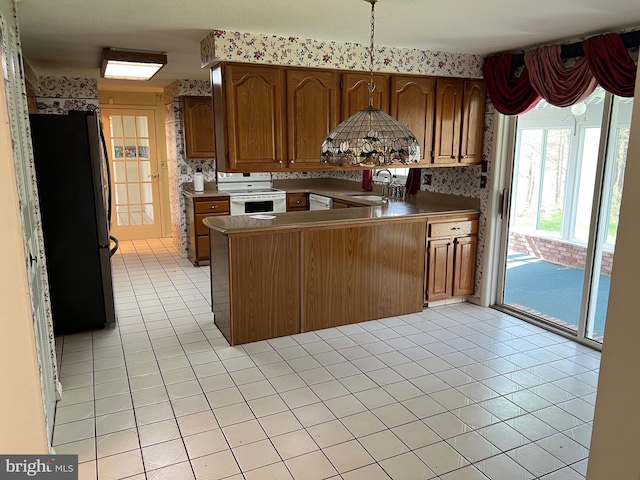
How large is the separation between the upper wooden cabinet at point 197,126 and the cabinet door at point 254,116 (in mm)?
2584

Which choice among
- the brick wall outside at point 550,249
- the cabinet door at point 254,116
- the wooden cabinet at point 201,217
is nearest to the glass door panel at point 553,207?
the brick wall outside at point 550,249

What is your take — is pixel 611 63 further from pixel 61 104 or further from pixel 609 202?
pixel 61 104

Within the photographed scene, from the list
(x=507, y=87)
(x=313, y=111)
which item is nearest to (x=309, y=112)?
(x=313, y=111)

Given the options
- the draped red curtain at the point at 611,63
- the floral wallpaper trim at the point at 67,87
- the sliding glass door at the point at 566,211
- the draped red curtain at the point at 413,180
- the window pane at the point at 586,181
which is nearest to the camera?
the draped red curtain at the point at 611,63

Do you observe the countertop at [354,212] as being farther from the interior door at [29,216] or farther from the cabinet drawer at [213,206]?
→ the interior door at [29,216]

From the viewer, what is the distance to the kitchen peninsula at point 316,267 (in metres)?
3.56

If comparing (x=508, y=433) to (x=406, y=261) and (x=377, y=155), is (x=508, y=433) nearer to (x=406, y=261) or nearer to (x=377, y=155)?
(x=377, y=155)

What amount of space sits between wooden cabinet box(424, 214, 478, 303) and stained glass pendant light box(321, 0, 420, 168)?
1.83 m

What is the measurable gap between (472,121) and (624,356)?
3.74 m

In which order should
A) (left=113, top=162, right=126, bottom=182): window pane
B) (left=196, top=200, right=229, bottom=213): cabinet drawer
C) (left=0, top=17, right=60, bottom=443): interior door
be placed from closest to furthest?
(left=0, top=17, right=60, bottom=443): interior door
(left=196, top=200, right=229, bottom=213): cabinet drawer
(left=113, top=162, right=126, bottom=182): window pane

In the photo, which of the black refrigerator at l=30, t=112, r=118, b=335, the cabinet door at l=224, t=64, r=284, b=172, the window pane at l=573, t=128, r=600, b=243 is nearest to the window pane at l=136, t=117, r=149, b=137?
the black refrigerator at l=30, t=112, r=118, b=335

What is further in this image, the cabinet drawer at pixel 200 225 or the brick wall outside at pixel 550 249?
the cabinet drawer at pixel 200 225

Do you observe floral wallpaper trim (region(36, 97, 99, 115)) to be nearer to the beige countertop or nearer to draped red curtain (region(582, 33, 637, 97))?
the beige countertop

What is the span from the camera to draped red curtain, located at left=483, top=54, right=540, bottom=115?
152 inches
